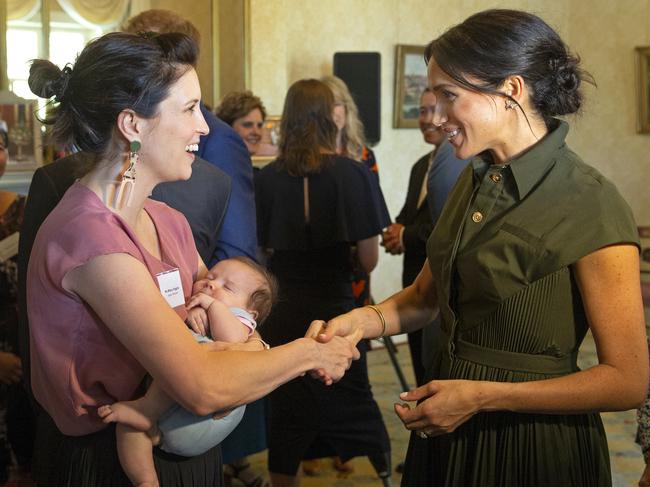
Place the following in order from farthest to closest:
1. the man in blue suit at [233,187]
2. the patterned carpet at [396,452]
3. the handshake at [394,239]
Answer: the patterned carpet at [396,452] < the handshake at [394,239] < the man in blue suit at [233,187]

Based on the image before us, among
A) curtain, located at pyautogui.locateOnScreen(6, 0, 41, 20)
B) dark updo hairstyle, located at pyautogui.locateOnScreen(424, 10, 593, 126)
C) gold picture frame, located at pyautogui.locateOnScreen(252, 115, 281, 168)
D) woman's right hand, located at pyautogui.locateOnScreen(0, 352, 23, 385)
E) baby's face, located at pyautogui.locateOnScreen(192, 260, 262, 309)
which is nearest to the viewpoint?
dark updo hairstyle, located at pyautogui.locateOnScreen(424, 10, 593, 126)

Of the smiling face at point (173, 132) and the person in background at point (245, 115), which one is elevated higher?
the smiling face at point (173, 132)

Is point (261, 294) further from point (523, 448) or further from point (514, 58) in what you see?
point (514, 58)

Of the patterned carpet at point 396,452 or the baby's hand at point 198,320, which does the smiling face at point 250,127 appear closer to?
the patterned carpet at point 396,452

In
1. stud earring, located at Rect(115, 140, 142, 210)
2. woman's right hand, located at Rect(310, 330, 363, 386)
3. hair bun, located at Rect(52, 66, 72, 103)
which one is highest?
hair bun, located at Rect(52, 66, 72, 103)

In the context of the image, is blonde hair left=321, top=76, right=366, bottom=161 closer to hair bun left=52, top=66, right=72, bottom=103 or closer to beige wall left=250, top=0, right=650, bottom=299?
beige wall left=250, top=0, right=650, bottom=299

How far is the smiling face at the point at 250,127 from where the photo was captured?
571cm

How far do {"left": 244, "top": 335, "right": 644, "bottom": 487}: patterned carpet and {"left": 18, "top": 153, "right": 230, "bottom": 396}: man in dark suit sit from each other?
2198 mm

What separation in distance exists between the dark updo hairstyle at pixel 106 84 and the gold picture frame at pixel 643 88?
6.84 meters

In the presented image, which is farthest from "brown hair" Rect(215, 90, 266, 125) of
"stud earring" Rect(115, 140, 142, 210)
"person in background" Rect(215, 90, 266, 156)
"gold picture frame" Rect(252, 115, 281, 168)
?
"stud earring" Rect(115, 140, 142, 210)

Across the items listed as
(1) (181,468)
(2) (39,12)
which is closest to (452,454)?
(1) (181,468)

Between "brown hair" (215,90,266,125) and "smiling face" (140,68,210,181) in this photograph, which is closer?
"smiling face" (140,68,210,181)

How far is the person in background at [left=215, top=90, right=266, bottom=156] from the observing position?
18.7ft

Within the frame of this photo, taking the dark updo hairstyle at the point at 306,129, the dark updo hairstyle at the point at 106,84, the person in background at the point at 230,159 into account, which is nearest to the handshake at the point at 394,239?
the dark updo hairstyle at the point at 306,129
